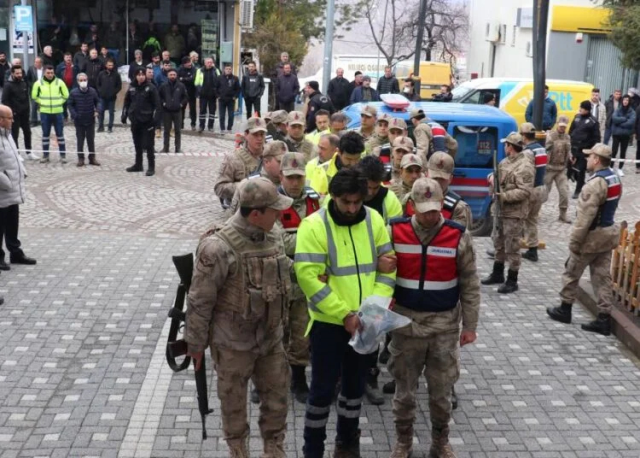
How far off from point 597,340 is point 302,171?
370 cm

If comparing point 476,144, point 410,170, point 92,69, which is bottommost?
point 476,144

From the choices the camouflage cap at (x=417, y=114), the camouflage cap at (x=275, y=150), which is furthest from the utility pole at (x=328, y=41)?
the camouflage cap at (x=275, y=150)

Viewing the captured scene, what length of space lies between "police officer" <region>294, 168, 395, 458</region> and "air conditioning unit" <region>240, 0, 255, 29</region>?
72.2 ft

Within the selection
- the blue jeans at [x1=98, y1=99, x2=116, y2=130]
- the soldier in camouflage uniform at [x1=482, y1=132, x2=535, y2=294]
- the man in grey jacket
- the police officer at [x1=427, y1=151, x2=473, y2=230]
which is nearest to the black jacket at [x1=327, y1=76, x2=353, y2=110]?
the blue jeans at [x1=98, y1=99, x2=116, y2=130]

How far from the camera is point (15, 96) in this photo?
630 inches

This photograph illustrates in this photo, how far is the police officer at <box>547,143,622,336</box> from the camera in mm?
7918

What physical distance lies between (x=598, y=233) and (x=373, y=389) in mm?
2890

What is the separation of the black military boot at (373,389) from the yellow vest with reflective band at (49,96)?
1173cm

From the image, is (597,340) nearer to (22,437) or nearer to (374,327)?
(374,327)

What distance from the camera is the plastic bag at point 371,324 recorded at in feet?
16.8

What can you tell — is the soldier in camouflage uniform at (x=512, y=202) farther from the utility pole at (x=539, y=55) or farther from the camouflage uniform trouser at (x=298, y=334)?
the camouflage uniform trouser at (x=298, y=334)

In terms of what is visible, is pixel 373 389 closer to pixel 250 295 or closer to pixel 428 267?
pixel 428 267

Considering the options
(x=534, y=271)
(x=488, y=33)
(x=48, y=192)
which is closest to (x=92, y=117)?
(x=48, y=192)

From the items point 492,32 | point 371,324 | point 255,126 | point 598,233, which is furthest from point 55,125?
point 492,32
